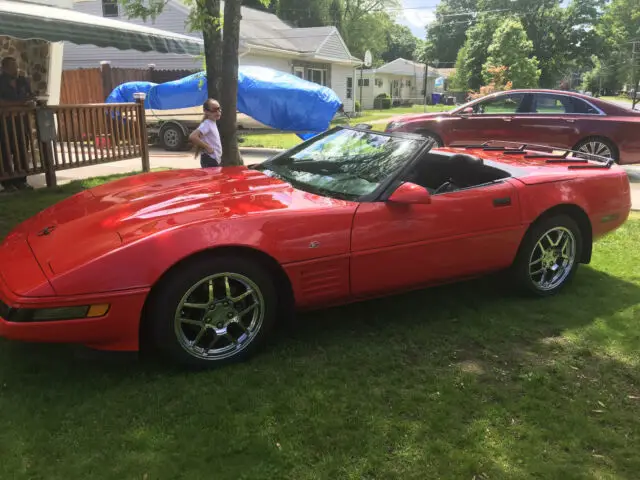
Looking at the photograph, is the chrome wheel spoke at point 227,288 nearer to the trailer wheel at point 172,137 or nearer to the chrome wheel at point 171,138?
the trailer wheel at point 172,137

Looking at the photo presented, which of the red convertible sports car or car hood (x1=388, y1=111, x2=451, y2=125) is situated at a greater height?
car hood (x1=388, y1=111, x2=451, y2=125)

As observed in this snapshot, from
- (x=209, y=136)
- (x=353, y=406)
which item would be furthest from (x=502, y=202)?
(x=209, y=136)

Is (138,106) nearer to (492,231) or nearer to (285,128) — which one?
(285,128)

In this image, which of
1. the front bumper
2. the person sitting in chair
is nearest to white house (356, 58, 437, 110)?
the person sitting in chair

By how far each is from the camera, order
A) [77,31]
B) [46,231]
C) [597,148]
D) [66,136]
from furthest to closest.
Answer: [597,148] → [66,136] → [77,31] → [46,231]

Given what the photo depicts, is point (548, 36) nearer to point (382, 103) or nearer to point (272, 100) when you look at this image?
point (382, 103)

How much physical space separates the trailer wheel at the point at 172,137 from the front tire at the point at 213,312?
1198 cm

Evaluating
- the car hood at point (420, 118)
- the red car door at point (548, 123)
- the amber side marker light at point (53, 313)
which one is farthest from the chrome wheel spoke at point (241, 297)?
the car hood at point (420, 118)

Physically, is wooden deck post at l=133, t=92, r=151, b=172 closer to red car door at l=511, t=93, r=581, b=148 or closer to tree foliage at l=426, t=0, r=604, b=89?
red car door at l=511, t=93, r=581, b=148

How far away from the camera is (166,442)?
246 centimetres

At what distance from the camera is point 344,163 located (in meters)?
3.98

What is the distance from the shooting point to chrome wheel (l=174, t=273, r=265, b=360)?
2932 mm

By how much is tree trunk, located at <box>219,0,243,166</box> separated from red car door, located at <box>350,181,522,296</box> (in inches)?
202

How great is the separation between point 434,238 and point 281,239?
3.62ft
